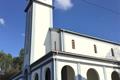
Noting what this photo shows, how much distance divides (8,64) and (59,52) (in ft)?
99.8

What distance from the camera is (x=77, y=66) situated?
21719 millimetres

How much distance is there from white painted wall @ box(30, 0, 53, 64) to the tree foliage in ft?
67.8

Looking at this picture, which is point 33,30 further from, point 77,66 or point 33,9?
point 77,66

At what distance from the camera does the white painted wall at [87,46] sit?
27272mm

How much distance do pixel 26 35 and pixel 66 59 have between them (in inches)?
408

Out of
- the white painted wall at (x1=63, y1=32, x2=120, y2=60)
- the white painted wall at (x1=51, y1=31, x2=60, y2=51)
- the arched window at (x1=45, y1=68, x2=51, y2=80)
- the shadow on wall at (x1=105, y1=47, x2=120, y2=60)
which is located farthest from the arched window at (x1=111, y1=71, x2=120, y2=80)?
the arched window at (x1=45, y1=68, x2=51, y2=80)

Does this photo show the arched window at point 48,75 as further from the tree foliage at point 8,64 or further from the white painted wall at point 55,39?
the tree foliage at point 8,64

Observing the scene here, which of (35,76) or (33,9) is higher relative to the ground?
(33,9)

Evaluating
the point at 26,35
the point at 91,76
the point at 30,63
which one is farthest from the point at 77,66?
the point at 26,35

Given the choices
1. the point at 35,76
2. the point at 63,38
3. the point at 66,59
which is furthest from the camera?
the point at 63,38

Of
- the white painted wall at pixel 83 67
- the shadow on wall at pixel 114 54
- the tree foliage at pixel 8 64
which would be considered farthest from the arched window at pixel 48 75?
the tree foliage at pixel 8 64

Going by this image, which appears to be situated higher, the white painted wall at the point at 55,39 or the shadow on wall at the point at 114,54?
the white painted wall at the point at 55,39

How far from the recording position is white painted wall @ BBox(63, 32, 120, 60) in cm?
2727

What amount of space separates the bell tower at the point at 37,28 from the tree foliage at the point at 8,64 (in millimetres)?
19202
